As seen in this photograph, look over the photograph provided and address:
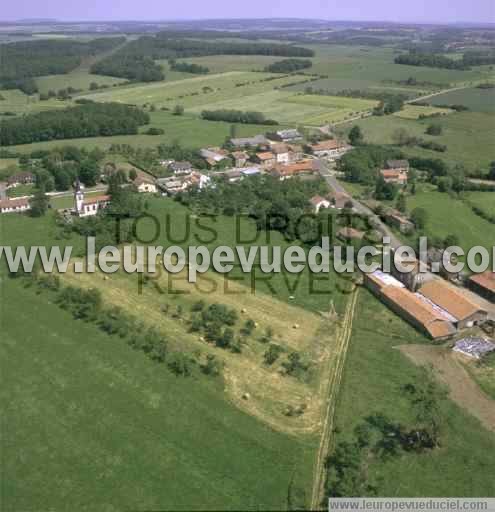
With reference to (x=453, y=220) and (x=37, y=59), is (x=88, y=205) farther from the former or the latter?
(x=37, y=59)

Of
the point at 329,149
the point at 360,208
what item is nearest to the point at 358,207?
the point at 360,208

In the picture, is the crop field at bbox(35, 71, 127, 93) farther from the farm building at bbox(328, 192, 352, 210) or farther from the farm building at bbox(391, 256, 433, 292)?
the farm building at bbox(391, 256, 433, 292)

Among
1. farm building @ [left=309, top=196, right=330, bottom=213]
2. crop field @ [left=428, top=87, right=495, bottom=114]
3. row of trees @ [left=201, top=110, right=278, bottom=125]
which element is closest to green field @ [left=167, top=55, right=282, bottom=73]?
crop field @ [left=428, top=87, right=495, bottom=114]

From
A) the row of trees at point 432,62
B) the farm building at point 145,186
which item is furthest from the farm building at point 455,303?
the row of trees at point 432,62

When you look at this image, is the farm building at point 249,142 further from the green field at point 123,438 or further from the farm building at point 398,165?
the green field at point 123,438

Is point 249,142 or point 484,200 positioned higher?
point 249,142

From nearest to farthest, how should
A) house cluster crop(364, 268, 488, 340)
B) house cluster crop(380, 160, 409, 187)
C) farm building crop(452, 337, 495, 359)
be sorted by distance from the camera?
farm building crop(452, 337, 495, 359)
house cluster crop(364, 268, 488, 340)
house cluster crop(380, 160, 409, 187)

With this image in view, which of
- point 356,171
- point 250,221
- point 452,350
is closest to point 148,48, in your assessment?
point 356,171
